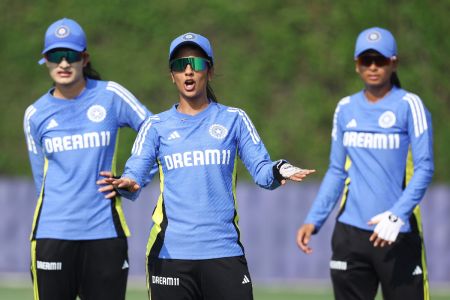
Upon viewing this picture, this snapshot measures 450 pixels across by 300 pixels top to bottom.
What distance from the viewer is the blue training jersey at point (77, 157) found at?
689cm

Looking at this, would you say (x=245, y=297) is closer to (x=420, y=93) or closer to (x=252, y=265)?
(x=252, y=265)

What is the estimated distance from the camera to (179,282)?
596 cm

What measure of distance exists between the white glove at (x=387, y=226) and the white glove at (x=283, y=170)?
1123mm

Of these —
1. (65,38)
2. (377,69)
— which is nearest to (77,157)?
(65,38)

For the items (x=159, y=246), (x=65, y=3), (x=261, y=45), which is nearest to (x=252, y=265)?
(x=261, y=45)

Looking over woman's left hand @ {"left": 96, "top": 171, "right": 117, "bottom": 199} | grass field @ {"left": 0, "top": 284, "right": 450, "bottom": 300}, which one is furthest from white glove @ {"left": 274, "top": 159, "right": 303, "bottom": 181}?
grass field @ {"left": 0, "top": 284, "right": 450, "bottom": 300}

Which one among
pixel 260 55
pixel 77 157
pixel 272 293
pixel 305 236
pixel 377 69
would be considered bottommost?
pixel 272 293

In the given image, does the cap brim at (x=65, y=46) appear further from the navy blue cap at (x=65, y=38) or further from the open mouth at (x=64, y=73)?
the open mouth at (x=64, y=73)

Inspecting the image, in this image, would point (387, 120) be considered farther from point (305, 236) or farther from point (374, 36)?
point (305, 236)

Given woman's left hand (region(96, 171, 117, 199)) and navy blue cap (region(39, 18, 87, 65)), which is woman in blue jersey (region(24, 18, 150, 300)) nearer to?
navy blue cap (region(39, 18, 87, 65))

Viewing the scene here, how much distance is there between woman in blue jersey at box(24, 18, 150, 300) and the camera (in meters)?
6.88

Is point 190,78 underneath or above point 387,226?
above

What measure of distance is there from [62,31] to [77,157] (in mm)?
883

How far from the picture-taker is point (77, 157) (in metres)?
6.92
